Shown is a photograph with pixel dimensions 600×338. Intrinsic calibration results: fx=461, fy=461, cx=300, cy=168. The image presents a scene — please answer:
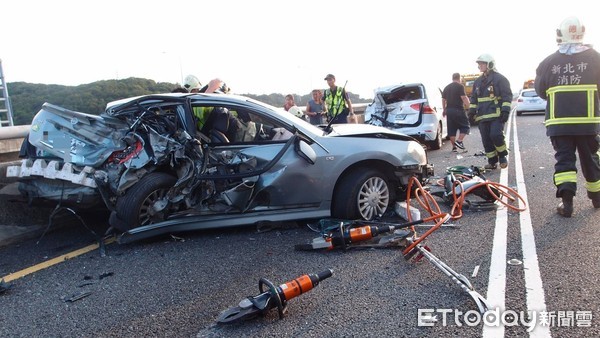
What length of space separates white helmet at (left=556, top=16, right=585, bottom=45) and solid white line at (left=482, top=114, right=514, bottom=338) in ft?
6.47

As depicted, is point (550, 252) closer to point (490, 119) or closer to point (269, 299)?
point (269, 299)

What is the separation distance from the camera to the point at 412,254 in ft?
12.6

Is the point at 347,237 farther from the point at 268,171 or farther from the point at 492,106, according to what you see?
the point at 492,106

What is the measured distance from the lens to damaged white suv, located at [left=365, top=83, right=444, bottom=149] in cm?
1057

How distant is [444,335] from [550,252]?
5.71 feet

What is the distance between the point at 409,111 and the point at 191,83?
19.2 feet

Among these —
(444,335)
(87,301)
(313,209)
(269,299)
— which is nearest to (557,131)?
(313,209)

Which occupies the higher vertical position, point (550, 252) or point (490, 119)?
point (490, 119)

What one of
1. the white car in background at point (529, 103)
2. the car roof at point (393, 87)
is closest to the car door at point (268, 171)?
the car roof at point (393, 87)

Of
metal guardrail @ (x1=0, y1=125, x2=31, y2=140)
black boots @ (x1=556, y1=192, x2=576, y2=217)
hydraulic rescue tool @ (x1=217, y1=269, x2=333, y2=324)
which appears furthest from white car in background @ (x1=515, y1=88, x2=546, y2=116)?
hydraulic rescue tool @ (x1=217, y1=269, x2=333, y2=324)

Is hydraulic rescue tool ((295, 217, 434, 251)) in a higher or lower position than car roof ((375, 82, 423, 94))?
lower

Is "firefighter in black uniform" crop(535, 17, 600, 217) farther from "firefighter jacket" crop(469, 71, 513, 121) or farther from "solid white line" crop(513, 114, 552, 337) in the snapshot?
"firefighter jacket" crop(469, 71, 513, 121)

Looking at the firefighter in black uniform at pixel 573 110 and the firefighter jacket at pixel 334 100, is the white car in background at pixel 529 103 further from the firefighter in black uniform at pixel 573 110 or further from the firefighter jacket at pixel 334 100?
the firefighter in black uniform at pixel 573 110

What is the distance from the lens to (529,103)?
22.7 metres
